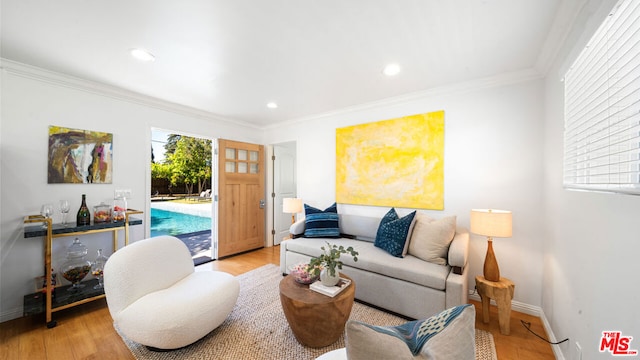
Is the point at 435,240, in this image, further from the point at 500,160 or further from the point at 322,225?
the point at 322,225

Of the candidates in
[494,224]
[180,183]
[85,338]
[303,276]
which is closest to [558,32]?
[494,224]

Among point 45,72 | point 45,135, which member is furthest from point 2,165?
point 45,72

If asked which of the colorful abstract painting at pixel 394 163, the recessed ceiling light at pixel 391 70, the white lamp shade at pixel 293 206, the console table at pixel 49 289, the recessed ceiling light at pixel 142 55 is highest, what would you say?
the recessed ceiling light at pixel 391 70

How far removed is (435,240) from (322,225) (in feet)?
4.99

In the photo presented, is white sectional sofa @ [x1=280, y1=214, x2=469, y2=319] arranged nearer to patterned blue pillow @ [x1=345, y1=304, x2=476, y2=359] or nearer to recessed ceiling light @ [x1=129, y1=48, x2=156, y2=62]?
patterned blue pillow @ [x1=345, y1=304, x2=476, y2=359]

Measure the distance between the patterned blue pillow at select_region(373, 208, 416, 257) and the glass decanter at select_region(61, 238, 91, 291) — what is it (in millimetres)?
3200

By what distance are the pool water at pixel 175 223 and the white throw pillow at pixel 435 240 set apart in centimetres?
610

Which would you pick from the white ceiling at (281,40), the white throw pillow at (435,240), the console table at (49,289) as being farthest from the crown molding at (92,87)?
the white throw pillow at (435,240)

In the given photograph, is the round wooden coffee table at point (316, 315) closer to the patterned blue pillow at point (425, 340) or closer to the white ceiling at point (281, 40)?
the patterned blue pillow at point (425, 340)

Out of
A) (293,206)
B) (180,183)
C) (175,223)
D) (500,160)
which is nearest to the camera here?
(500,160)

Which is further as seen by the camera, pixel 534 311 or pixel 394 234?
pixel 394 234

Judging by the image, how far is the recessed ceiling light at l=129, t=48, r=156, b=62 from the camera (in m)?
1.98

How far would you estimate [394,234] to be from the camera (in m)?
2.58

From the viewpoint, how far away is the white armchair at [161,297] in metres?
1.64
